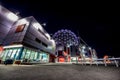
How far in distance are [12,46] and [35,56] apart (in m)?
7.36

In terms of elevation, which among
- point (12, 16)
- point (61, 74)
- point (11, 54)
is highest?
point (12, 16)

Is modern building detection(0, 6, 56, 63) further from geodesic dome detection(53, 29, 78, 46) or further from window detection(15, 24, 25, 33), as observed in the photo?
geodesic dome detection(53, 29, 78, 46)

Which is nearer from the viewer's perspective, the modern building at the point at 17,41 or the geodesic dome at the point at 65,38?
the modern building at the point at 17,41

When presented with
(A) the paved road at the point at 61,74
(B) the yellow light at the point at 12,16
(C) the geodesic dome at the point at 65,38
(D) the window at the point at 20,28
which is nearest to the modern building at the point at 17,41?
(D) the window at the point at 20,28

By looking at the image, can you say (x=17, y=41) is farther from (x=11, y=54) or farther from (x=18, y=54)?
(x=11, y=54)

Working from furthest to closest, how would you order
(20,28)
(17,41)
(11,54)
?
(20,28)
(11,54)
(17,41)

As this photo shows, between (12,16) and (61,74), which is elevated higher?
(12,16)

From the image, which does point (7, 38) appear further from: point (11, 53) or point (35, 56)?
point (35, 56)

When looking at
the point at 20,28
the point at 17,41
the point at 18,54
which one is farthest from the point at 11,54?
the point at 20,28

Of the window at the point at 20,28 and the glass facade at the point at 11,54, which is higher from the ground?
the window at the point at 20,28

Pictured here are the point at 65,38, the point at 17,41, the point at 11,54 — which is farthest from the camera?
the point at 65,38

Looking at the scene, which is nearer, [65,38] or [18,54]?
[18,54]

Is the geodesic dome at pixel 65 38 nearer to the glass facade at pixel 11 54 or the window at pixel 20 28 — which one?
the window at pixel 20 28

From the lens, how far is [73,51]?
8181 cm
